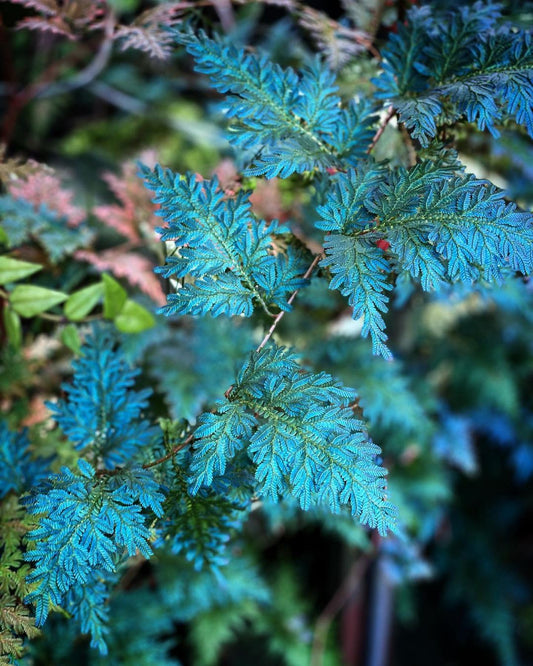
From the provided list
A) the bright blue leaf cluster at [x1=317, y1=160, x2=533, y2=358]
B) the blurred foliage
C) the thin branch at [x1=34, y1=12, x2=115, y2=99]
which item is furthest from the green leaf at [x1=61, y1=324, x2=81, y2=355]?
the thin branch at [x1=34, y1=12, x2=115, y2=99]

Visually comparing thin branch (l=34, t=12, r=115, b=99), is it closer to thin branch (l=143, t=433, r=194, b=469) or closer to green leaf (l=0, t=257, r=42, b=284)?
green leaf (l=0, t=257, r=42, b=284)

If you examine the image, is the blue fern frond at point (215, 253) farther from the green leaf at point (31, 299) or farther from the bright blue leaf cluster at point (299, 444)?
the green leaf at point (31, 299)

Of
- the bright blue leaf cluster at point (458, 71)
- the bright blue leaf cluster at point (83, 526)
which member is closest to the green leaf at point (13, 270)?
the bright blue leaf cluster at point (83, 526)

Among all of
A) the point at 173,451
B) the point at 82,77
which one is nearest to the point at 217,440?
the point at 173,451

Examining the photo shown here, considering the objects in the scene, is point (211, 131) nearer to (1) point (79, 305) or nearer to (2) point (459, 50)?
(1) point (79, 305)

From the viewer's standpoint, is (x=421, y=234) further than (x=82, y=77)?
No

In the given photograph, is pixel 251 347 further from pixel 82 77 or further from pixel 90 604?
pixel 82 77

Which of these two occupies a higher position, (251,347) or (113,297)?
(113,297)
